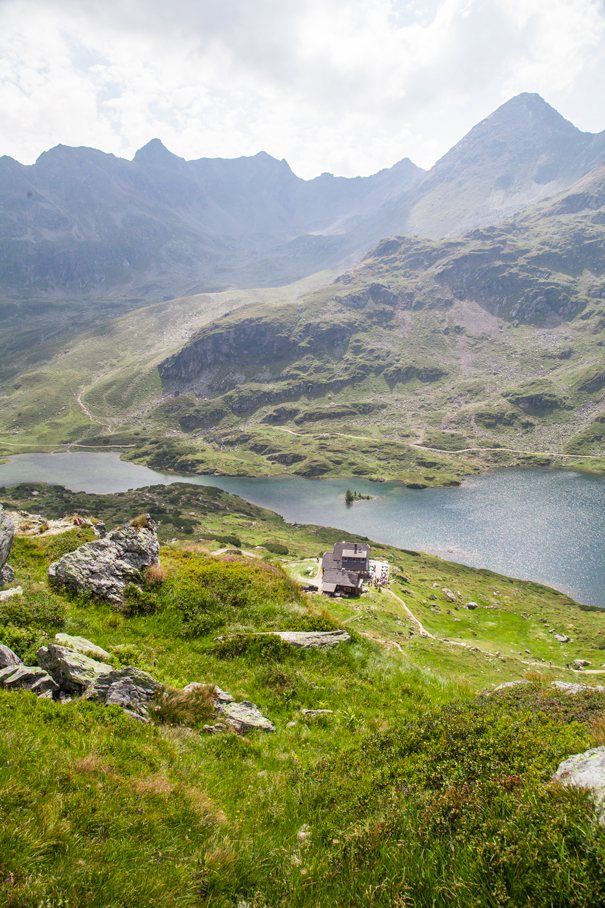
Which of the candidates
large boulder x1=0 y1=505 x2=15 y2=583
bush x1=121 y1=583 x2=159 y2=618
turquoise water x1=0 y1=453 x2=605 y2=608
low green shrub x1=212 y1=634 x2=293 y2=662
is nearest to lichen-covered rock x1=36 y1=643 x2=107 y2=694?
low green shrub x1=212 y1=634 x2=293 y2=662

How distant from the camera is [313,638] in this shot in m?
13.2

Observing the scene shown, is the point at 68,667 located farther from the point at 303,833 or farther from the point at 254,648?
the point at 254,648

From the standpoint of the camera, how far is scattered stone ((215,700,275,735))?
8.68 m

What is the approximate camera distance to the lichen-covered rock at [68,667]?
7.84 meters

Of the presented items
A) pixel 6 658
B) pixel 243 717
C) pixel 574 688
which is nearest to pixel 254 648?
pixel 243 717

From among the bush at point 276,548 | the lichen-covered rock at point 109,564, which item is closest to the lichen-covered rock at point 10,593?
the lichen-covered rock at point 109,564

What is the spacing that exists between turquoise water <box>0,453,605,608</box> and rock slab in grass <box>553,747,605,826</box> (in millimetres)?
103638

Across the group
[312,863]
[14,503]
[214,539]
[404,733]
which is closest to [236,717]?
[404,733]

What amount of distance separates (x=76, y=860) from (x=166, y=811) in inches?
54.1

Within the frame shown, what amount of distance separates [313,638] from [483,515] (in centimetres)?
14153

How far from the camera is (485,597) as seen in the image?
247 ft

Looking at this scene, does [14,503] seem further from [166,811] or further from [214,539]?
[166,811]

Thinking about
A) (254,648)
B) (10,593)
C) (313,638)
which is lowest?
(313,638)

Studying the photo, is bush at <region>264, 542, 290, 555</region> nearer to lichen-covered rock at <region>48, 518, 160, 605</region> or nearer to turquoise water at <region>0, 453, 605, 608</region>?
turquoise water at <region>0, 453, 605, 608</region>
